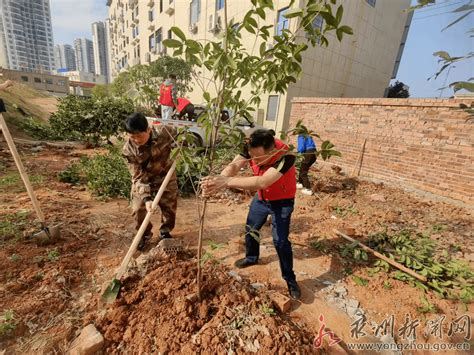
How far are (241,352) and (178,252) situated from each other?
1226mm

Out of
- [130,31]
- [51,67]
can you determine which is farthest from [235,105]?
[51,67]

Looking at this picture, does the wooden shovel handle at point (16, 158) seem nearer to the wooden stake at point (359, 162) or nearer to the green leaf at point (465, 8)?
the green leaf at point (465, 8)

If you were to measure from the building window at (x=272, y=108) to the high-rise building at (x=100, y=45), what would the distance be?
3360 inches

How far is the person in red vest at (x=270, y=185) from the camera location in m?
1.88

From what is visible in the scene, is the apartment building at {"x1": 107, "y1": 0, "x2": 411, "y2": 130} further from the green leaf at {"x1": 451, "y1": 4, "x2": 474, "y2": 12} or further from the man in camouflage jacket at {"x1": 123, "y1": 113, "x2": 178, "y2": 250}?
the green leaf at {"x1": 451, "y1": 4, "x2": 474, "y2": 12}

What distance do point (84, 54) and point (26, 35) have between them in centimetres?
3370

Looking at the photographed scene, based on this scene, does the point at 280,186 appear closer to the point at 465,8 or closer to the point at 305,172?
the point at 465,8

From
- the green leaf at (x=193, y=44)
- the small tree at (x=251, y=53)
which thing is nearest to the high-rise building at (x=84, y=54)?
the small tree at (x=251, y=53)

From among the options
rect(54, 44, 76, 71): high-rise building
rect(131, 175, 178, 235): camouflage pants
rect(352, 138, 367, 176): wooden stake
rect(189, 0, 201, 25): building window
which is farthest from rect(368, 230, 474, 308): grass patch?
rect(54, 44, 76, 71): high-rise building

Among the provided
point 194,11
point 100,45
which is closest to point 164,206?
point 194,11

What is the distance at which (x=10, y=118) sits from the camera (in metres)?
8.40

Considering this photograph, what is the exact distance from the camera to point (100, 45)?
76.5 meters

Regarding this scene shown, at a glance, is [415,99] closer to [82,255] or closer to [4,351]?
[82,255]

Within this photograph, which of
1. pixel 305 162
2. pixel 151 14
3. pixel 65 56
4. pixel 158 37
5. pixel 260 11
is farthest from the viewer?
pixel 65 56
